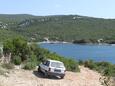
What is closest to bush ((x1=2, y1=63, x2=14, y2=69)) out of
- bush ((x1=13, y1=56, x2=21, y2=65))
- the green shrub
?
the green shrub

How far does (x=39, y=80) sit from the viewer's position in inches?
975

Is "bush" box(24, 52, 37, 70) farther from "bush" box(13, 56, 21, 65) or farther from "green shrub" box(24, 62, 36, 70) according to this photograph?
"bush" box(13, 56, 21, 65)

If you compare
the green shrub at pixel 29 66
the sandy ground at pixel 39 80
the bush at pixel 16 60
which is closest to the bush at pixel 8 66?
the sandy ground at pixel 39 80

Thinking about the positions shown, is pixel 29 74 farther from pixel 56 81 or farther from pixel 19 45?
pixel 19 45

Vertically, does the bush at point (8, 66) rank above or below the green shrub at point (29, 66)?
above

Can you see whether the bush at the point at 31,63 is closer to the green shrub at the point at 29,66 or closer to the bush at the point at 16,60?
the green shrub at the point at 29,66

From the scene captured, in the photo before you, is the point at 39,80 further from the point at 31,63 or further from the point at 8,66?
the point at 31,63

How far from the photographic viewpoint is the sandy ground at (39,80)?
76.4ft

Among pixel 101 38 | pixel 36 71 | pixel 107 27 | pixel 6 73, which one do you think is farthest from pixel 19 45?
pixel 107 27

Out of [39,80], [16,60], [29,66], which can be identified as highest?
[16,60]

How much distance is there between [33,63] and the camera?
28.9m

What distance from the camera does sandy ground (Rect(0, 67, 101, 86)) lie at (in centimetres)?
2327

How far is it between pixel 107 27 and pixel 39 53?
167 m

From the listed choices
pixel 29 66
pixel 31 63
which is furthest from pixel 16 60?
pixel 29 66
